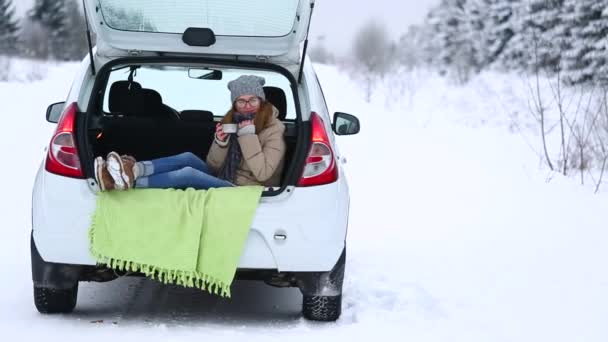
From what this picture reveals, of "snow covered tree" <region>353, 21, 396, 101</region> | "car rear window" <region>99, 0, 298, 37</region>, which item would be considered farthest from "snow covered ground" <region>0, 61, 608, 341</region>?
"snow covered tree" <region>353, 21, 396, 101</region>

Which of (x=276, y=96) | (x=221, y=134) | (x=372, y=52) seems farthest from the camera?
(x=372, y=52)

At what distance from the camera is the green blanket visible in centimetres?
430

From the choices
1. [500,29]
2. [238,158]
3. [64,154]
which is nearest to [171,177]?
[238,158]

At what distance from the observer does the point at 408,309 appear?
16.9 ft

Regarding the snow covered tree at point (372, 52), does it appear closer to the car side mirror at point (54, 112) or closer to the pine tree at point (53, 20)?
the car side mirror at point (54, 112)

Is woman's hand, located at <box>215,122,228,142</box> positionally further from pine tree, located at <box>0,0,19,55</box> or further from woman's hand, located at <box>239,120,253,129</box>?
pine tree, located at <box>0,0,19,55</box>

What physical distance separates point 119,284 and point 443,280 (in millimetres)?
2261

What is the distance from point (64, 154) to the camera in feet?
14.4

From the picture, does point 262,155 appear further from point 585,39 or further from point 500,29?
point 500,29

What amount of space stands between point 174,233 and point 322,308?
947mm

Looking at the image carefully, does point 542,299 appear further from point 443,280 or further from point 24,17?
Result: point 24,17

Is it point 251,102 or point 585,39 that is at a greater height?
point 251,102

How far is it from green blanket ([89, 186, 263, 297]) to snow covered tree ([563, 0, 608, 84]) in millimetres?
30600

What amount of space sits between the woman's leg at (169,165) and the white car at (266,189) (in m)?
0.33
